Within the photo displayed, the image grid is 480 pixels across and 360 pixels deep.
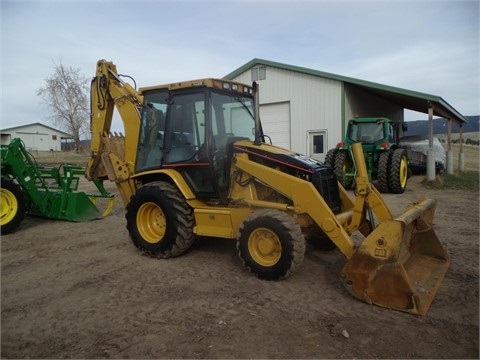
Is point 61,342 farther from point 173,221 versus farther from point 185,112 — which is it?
point 185,112

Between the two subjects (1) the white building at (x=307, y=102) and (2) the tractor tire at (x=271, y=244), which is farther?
(1) the white building at (x=307, y=102)

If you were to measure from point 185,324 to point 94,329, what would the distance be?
0.82 meters

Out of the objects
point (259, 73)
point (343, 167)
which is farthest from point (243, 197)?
point (259, 73)

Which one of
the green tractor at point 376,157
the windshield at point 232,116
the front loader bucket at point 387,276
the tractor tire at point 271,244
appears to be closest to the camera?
the front loader bucket at point 387,276

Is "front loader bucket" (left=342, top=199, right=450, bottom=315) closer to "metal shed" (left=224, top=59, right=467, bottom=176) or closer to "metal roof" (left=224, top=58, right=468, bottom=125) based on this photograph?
"metal roof" (left=224, top=58, right=468, bottom=125)

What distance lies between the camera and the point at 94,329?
351 centimetres

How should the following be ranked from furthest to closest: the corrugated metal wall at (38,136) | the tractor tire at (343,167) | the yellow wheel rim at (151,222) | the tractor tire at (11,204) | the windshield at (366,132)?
1. the corrugated metal wall at (38,136)
2. the windshield at (366,132)
3. the tractor tire at (343,167)
4. the tractor tire at (11,204)
5. the yellow wheel rim at (151,222)

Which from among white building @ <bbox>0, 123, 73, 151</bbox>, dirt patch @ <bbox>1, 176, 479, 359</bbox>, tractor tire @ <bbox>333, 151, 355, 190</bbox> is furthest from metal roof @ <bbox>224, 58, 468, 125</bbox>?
white building @ <bbox>0, 123, 73, 151</bbox>

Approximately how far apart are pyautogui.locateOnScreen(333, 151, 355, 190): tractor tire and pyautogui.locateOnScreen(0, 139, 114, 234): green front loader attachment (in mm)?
6974

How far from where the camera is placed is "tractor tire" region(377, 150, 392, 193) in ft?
38.7

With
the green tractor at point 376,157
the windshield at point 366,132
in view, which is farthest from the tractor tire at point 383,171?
the windshield at point 366,132

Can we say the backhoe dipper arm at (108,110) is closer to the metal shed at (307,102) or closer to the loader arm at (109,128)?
the loader arm at (109,128)

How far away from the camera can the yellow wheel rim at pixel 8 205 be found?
7207 mm

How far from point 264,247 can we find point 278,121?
12688 millimetres
